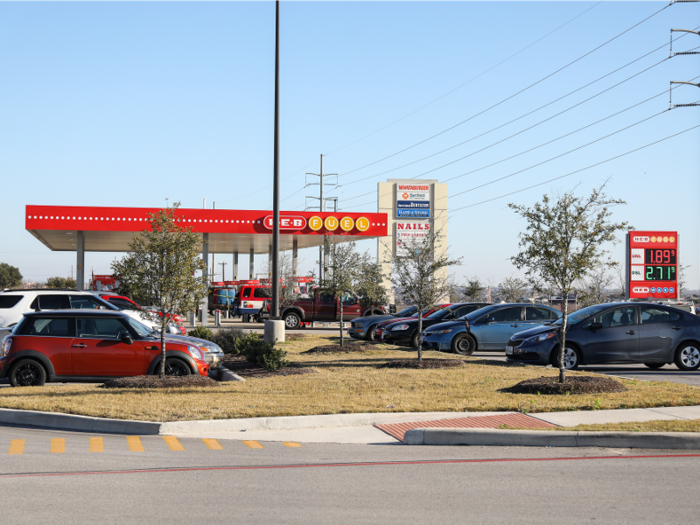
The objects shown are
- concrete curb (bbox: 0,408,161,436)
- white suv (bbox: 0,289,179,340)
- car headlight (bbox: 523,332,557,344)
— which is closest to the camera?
concrete curb (bbox: 0,408,161,436)

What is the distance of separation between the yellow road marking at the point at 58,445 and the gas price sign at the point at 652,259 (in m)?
30.0

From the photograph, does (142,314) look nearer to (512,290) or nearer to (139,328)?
(139,328)

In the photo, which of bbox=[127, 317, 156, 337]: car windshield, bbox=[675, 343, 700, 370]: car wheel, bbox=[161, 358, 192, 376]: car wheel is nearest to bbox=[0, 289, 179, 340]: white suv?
bbox=[127, 317, 156, 337]: car windshield

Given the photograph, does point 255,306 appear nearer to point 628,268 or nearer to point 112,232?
point 112,232

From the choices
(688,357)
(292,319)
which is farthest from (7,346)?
(292,319)

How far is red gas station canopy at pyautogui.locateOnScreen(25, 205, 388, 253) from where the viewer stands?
3584 centimetres

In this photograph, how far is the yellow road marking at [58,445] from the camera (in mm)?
8406

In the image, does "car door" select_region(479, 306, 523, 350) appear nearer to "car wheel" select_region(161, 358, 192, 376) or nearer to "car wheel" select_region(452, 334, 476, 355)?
"car wheel" select_region(452, 334, 476, 355)

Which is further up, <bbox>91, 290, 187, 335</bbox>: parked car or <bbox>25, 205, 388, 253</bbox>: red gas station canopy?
<bbox>25, 205, 388, 253</bbox>: red gas station canopy

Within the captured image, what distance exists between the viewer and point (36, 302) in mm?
18641

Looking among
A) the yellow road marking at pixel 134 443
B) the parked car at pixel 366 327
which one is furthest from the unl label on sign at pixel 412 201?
the yellow road marking at pixel 134 443

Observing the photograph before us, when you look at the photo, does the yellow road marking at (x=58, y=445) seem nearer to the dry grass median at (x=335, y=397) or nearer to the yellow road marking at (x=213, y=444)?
the dry grass median at (x=335, y=397)

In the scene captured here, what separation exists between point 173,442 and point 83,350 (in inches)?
210

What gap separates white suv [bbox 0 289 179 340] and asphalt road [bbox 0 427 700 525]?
31.3 ft
